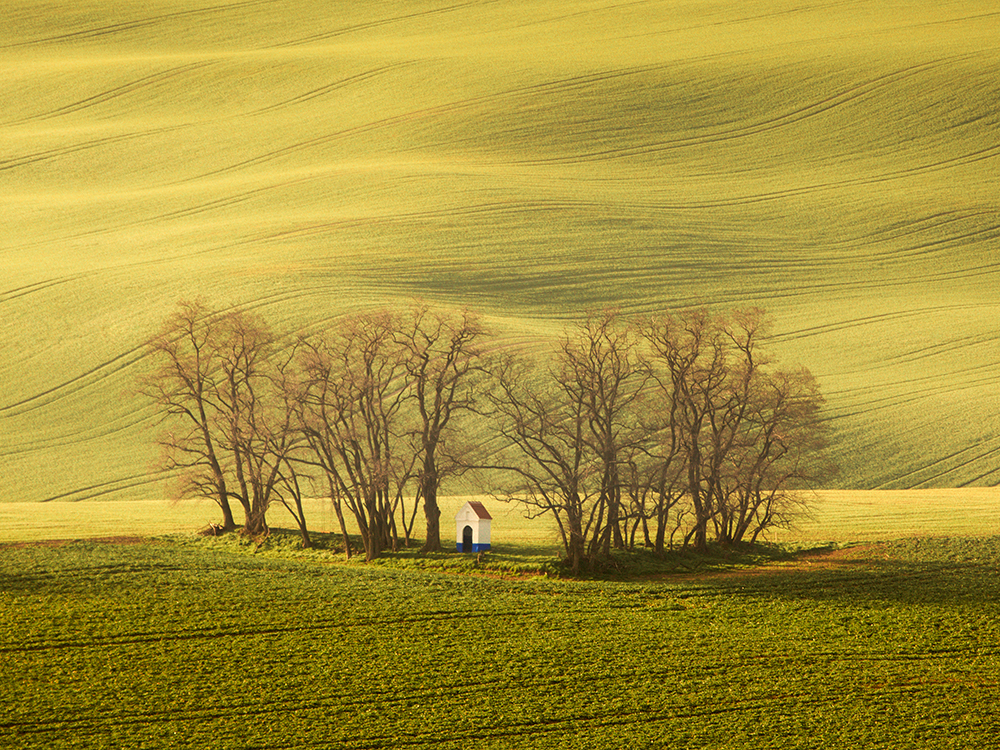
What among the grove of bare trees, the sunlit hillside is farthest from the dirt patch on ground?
the sunlit hillside

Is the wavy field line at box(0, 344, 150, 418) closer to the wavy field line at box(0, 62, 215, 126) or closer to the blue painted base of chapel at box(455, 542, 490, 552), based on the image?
the blue painted base of chapel at box(455, 542, 490, 552)

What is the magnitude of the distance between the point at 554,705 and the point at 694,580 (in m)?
14.2

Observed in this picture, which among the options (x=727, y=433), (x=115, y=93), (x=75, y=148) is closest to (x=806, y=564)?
(x=727, y=433)

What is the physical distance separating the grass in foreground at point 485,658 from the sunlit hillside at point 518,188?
1201 inches

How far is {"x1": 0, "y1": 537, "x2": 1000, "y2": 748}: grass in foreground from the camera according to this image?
64.2 ft

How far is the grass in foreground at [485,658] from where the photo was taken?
64.2 feet

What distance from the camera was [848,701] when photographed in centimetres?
2112

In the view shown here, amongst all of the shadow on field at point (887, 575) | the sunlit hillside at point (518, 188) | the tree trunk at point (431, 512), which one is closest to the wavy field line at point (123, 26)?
the sunlit hillside at point (518, 188)

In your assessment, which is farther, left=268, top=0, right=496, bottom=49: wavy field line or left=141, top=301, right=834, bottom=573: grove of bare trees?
left=268, top=0, right=496, bottom=49: wavy field line

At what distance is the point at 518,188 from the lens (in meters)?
104

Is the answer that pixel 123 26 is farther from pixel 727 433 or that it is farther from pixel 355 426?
pixel 727 433

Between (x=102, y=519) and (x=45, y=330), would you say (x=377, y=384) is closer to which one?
(x=102, y=519)

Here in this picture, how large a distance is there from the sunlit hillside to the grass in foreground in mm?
30511

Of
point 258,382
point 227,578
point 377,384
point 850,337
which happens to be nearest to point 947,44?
point 850,337
